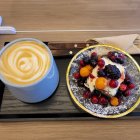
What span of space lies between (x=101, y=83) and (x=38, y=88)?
0.15 meters

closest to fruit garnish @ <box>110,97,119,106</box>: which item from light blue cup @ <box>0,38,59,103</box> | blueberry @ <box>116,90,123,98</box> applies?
blueberry @ <box>116,90,123,98</box>

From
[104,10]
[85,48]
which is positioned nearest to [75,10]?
[104,10]

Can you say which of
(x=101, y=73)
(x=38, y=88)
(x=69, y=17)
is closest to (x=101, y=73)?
(x=101, y=73)

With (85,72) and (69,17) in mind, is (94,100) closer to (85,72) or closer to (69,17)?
(85,72)

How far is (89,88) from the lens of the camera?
1.86 ft

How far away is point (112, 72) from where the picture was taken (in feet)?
1.76

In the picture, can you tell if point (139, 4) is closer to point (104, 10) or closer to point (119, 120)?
point (104, 10)

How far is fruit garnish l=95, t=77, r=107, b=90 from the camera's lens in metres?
0.53

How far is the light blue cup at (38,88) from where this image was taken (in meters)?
0.49

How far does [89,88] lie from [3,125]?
0.76ft

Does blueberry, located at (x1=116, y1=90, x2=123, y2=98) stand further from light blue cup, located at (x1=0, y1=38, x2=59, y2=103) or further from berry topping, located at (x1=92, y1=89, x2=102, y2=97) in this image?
light blue cup, located at (x1=0, y1=38, x2=59, y2=103)

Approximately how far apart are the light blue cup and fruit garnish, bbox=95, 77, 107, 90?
105 millimetres

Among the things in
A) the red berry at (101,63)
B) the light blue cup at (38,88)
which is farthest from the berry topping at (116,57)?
the light blue cup at (38,88)

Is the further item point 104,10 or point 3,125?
point 104,10
